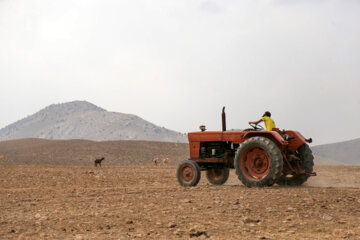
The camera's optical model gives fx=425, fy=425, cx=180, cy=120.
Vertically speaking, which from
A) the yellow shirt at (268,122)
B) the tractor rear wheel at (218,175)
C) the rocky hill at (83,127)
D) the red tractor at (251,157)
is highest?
the rocky hill at (83,127)

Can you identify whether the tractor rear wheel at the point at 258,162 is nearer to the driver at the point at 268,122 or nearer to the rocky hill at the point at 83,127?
the driver at the point at 268,122

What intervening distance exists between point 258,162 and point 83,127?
113 metres

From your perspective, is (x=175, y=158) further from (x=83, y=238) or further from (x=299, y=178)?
(x=83, y=238)

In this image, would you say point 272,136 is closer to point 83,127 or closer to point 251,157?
point 251,157

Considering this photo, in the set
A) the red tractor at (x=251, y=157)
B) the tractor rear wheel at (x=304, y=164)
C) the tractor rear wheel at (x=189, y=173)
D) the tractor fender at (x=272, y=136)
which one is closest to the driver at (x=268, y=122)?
the red tractor at (x=251, y=157)

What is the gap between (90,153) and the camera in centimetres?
3738

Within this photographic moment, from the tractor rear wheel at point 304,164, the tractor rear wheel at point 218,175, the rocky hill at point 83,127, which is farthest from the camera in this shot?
the rocky hill at point 83,127

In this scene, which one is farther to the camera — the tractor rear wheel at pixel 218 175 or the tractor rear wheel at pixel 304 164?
the tractor rear wheel at pixel 218 175

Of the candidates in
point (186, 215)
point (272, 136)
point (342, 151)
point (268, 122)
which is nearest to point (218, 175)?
point (268, 122)

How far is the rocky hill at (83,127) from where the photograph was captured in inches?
4350

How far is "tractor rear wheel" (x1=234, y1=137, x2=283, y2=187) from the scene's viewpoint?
30.1ft

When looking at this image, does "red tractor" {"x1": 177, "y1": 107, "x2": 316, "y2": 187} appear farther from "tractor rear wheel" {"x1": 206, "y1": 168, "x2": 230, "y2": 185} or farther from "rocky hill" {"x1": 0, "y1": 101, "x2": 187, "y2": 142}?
"rocky hill" {"x1": 0, "y1": 101, "x2": 187, "y2": 142}

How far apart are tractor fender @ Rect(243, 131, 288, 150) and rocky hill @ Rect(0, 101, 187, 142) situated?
95909 millimetres

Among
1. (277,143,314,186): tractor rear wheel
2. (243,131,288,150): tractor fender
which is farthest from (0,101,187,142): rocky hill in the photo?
(243,131,288,150): tractor fender
